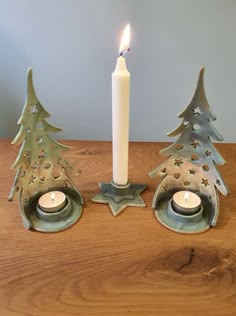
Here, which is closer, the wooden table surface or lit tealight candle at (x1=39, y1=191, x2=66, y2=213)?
the wooden table surface

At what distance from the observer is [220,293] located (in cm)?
45

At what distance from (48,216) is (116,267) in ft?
0.50

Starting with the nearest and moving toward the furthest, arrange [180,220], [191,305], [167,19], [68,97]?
[191,305] → [180,220] → [167,19] → [68,97]

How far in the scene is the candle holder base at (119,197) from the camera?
0.61m

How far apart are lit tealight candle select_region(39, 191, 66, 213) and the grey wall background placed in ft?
1.58

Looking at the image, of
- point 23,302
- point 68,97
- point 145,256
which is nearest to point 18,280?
point 23,302

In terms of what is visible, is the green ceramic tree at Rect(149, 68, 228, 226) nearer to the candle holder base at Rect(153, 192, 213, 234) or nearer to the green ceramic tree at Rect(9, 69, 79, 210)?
the candle holder base at Rect(153, 192, 213, 234)

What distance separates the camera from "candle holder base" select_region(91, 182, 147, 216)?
2.00ft

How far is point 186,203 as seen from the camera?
0.57 metres

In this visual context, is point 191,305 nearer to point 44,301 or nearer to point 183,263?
point 183,263

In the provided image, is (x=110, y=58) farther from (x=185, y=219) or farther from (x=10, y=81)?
(x=185, y=219)

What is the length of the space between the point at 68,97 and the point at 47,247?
59cm

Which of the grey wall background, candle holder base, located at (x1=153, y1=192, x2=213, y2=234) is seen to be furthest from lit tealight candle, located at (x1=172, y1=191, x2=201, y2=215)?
the grey wall background

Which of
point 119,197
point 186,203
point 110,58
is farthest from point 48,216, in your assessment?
point 110,58
